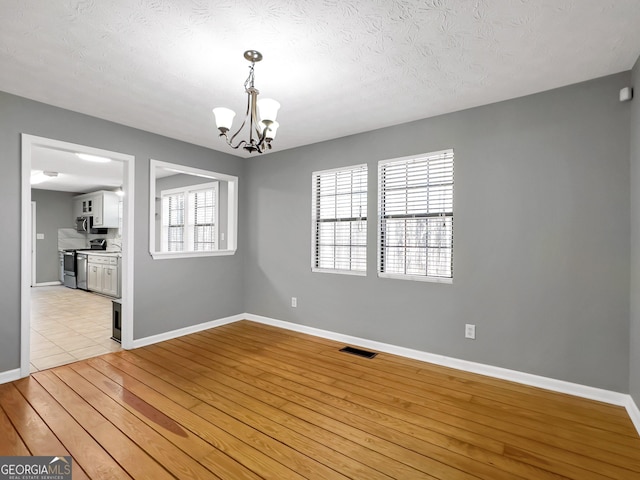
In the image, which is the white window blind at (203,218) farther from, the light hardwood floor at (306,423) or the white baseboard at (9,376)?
the white baseboard at (9,376)

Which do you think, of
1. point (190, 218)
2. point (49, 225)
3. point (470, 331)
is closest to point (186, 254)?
point (190, 218)

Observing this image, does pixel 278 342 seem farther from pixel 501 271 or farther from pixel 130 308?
pixel 501 271

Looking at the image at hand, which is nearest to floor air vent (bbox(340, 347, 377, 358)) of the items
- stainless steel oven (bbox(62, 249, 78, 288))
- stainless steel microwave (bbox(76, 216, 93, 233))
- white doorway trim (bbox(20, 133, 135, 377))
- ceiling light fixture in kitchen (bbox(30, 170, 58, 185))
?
white doorway trim (bbox(20, 133, 135, 377))

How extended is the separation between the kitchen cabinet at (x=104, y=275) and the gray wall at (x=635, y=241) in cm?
754

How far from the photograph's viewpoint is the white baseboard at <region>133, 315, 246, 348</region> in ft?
12.2

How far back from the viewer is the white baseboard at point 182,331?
12.2ft

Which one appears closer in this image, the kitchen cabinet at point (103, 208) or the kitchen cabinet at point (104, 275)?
the kitchen cabinet at point (104, 275)

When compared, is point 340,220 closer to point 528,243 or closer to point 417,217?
point 417,217

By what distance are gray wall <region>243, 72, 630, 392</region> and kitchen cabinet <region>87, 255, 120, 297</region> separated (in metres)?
5.24

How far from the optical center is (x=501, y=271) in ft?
9.52

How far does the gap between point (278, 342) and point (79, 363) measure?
6.67 ft

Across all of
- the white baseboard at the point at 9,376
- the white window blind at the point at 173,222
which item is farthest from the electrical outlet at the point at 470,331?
the white window blind at the point at 173,222

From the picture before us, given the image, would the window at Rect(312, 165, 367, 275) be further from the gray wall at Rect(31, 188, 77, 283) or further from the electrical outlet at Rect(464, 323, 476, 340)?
the gray wall at Rect(31, 188, 77, 283)

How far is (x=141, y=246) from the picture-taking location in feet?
12.2
